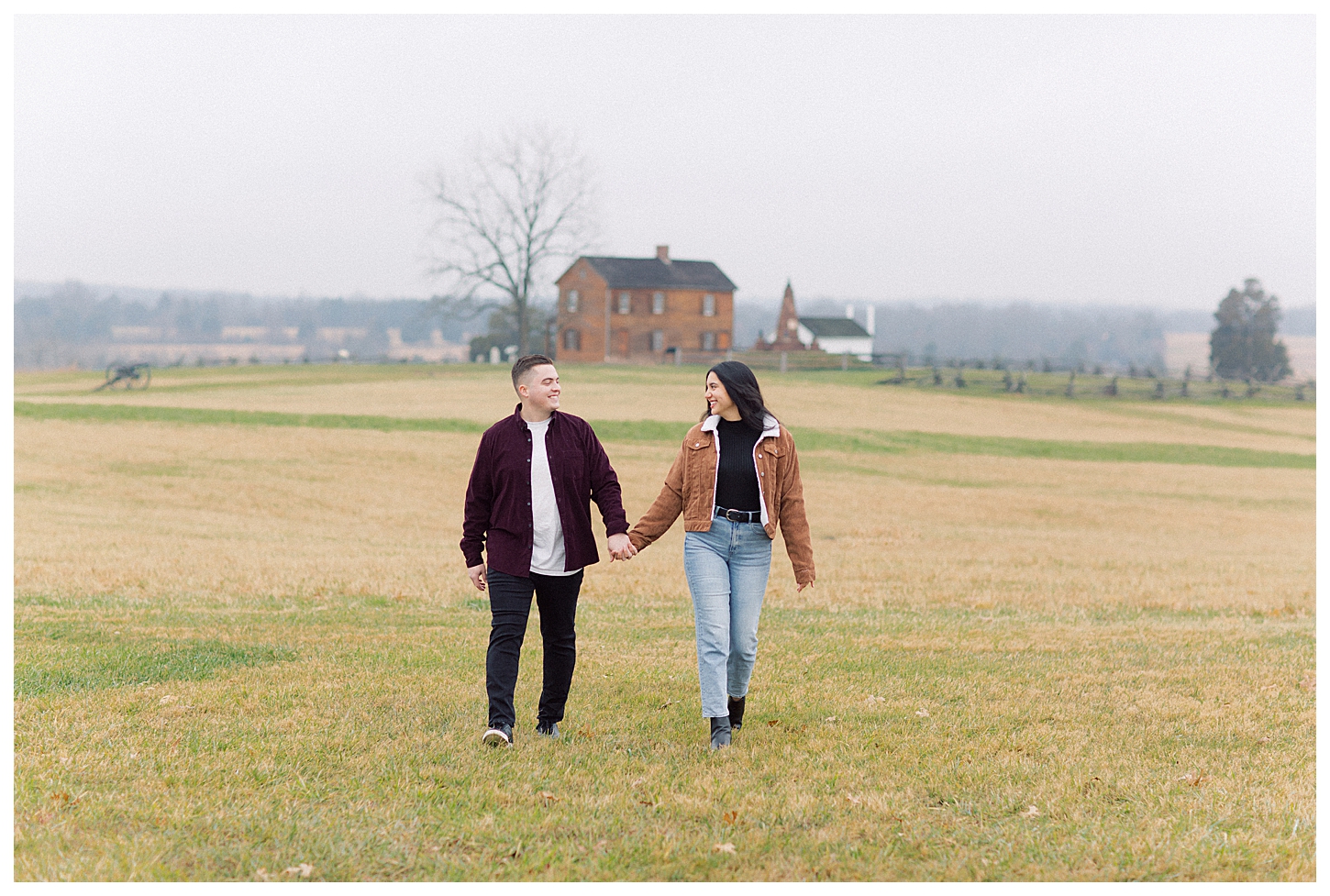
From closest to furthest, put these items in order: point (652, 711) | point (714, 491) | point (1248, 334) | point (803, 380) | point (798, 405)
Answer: point (714, 491) → point (652, 711) → point (798, 405) → point (803, 380) → point (1248, 334)

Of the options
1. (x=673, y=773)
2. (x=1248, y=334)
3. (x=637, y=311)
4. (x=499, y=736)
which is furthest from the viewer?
(x=1248, y=334)

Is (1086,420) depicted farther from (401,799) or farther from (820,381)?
(401,799)

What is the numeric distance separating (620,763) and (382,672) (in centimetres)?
284

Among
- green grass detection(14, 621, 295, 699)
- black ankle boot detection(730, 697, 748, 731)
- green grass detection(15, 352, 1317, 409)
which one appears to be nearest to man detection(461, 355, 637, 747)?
black ankle boot detection(730, 697, 748, 731)

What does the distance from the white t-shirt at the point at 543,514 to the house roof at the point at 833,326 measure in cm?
9120

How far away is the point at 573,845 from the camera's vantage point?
488 cm

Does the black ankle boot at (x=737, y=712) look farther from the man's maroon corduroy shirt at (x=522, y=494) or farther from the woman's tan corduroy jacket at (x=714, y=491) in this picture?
the man's maroon corduroy shirt at (x=522, y=494)

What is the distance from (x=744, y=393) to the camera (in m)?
6.57

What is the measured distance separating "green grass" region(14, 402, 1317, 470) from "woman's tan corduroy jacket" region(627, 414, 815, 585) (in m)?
26.2

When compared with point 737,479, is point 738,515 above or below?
below

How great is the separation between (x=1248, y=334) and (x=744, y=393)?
303ft

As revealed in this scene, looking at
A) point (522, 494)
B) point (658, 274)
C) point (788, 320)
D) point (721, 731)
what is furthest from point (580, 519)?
point (788, 320)

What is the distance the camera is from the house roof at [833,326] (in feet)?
320

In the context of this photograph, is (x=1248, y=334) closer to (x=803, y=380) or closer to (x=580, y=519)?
(x=803, y=380)
